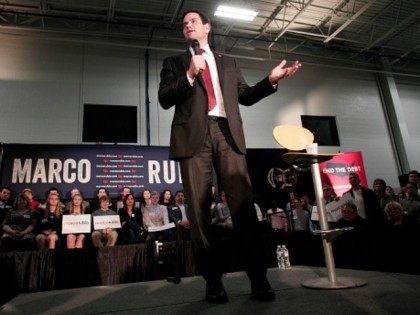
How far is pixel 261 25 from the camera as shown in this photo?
834cm

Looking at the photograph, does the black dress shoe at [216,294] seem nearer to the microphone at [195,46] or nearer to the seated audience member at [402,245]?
the microphone at [195,46]

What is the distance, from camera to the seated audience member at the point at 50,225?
4504 millimetres

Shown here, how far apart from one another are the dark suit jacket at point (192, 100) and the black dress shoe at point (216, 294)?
560 millimetres

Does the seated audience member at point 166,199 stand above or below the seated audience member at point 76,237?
above

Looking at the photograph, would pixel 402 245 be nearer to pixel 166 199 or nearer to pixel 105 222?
pixel 105 222

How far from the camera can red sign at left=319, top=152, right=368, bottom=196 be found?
761cm

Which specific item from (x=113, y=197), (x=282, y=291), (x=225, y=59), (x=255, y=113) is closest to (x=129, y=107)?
→ (x=113, y=197)

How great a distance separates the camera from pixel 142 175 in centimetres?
656

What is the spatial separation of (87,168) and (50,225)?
5.55ft

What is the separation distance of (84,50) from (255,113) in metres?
4.41

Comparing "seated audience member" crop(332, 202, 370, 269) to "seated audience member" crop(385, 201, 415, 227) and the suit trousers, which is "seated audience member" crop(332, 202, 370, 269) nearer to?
"seated audience member" crop(385, 201, 415, 227)

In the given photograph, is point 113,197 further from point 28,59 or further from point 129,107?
point 28,59

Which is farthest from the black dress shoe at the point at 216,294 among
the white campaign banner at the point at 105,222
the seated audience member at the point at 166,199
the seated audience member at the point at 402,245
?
the seated audience member at the point at 166,199

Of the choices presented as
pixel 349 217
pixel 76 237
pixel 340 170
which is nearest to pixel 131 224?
pixel 76 237
